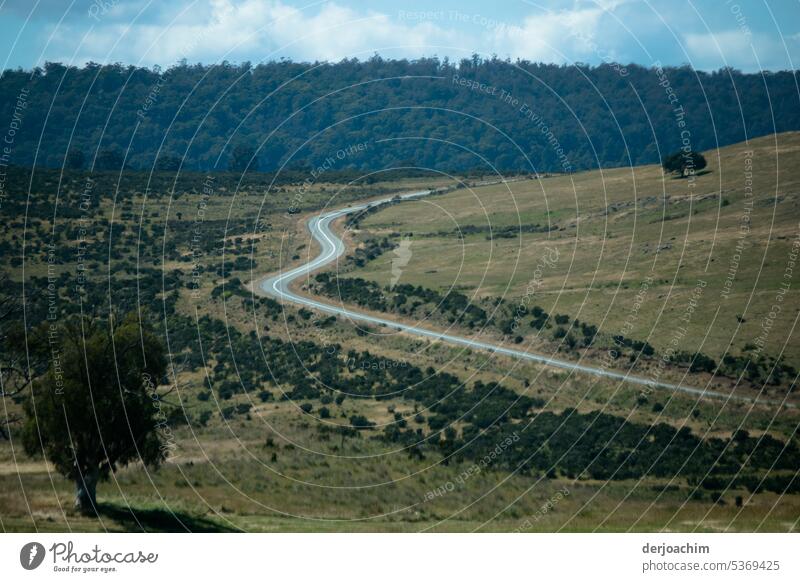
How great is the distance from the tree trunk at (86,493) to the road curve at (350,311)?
3218 cm

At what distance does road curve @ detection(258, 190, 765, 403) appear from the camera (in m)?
56.5

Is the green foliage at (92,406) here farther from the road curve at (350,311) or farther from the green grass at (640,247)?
the green grass at (640,247)

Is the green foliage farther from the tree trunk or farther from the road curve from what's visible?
the road curve

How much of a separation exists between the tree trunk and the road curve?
32.2 m

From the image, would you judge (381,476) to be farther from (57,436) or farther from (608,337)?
(608,337)

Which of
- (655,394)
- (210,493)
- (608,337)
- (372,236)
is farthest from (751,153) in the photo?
(210,493)

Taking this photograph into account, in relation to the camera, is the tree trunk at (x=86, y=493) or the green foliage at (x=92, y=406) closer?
the tree trunk at (x=86, y=493)

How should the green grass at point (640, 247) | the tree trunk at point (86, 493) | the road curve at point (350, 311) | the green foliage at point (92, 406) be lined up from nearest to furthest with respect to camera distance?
the tree trunk at point (86, 493) < the green foliage at point (92, 406) < the road curve at point (350, 311) < the green grass at point (640, 247)

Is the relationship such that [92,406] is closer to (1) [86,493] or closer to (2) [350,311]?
(1) [86,493]

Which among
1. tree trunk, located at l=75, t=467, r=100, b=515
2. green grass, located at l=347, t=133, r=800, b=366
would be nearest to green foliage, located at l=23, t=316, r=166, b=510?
tree trunk, located at l=75, t=467, r=100, b=515

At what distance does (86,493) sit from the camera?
112 feet

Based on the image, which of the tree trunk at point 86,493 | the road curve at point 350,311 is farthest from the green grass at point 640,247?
the tree trunk at point 86,493

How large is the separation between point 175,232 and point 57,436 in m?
81.2

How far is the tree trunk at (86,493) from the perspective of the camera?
111 feet
